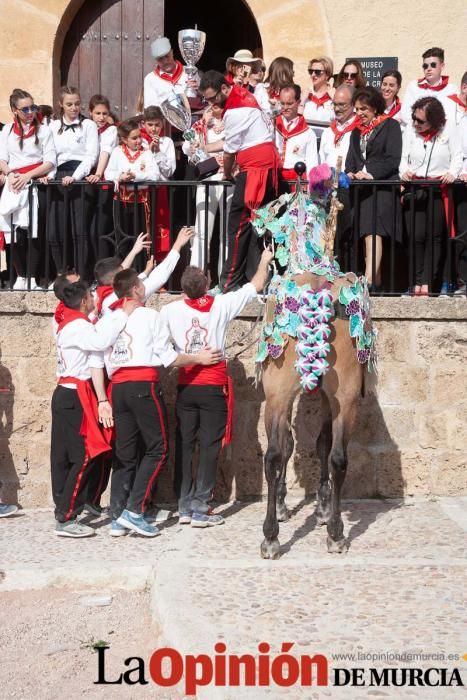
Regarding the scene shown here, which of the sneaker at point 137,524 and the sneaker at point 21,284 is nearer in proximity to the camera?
the sneaker at point 137,524

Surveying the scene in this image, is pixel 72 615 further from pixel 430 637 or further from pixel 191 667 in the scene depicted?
pixel 430 637

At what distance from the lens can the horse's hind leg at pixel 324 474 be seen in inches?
320

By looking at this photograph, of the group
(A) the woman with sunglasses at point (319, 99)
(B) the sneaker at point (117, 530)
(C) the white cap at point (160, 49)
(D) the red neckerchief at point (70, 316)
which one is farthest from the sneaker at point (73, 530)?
(C) the white cap at point (160, 49)

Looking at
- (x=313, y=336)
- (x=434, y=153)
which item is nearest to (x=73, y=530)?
(x=313, y=336)

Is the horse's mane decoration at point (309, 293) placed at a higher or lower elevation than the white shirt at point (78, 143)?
lower

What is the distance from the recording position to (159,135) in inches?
372

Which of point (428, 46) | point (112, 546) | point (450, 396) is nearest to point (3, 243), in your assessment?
point (112, 546)

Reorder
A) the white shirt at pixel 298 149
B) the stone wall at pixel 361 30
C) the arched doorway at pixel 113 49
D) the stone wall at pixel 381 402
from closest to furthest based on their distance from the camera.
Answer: the stone wall at pixel 381 402
the white shirt at pixel 298 149
the stone wall at pixel 361 30
the arched doorway at pixel 113 49

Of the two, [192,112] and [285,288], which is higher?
[192,112]

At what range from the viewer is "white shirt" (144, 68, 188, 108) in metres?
9.92

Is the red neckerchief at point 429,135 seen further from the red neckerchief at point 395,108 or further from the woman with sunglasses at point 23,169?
the woman with sunglasses at point 23,169

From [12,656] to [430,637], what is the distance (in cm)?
223

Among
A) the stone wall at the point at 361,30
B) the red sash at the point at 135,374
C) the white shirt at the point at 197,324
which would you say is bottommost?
the red sash at the point at 135,374

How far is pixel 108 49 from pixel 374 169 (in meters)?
4.25
